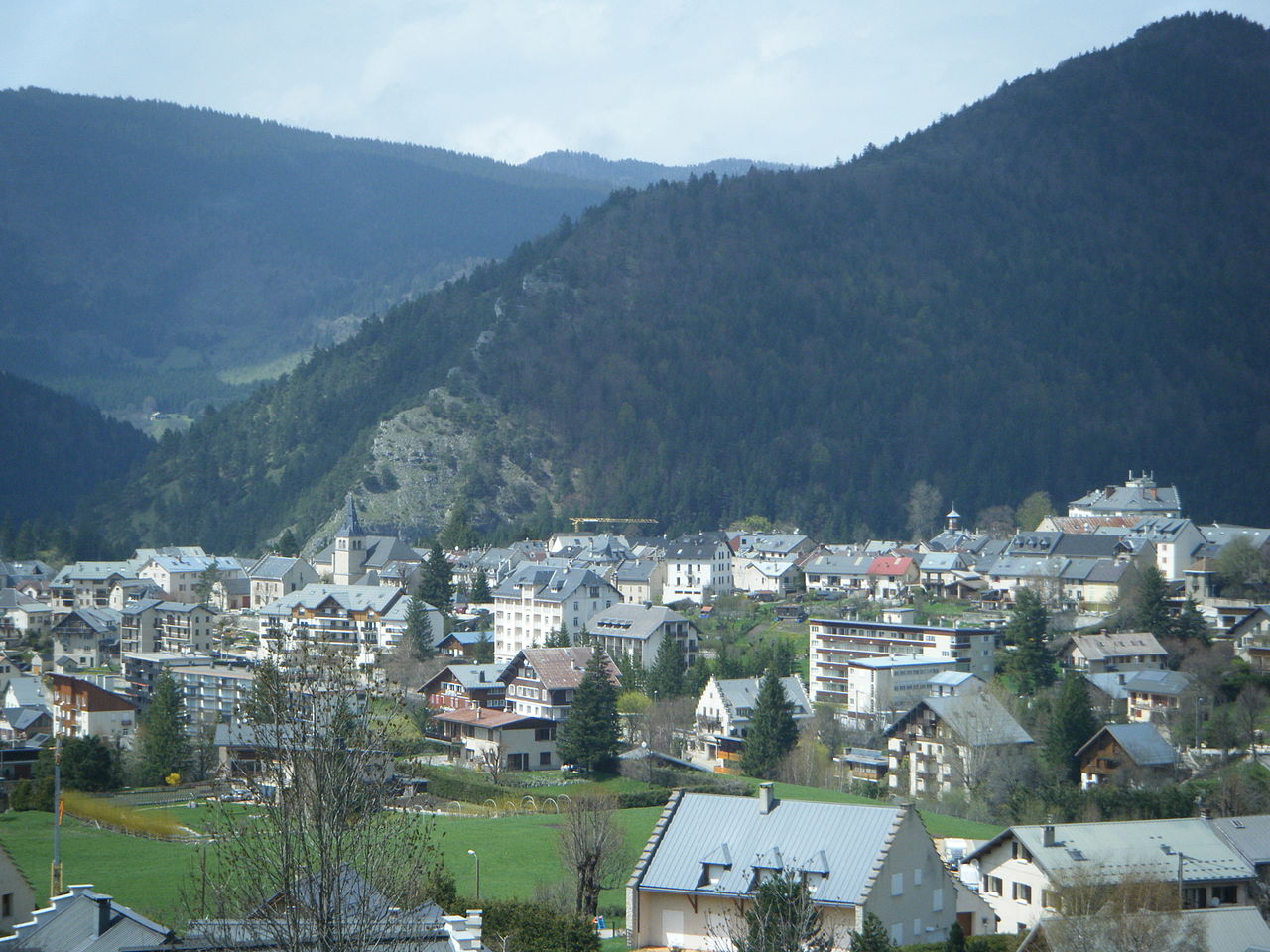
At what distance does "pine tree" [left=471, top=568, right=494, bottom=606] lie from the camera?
279 feet

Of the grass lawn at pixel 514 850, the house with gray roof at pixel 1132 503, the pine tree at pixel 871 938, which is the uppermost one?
the house with gray roof at pixel 1132 503

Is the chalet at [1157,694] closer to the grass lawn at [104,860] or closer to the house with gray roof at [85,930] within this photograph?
the grass lawn at [104,860]

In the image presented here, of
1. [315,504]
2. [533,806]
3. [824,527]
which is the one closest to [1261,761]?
[533,806]

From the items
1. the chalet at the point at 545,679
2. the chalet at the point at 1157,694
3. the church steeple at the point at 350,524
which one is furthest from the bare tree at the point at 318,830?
the church steeple at the point at 350,524

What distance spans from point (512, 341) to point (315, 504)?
3197 cm

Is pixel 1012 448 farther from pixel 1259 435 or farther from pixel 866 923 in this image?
pixel 866 923

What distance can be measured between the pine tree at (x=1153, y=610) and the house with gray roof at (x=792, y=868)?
125 ft

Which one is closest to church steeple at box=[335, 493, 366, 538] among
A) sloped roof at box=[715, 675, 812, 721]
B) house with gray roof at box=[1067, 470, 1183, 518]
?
sloped roof at box=[715, 675, 812, 721]

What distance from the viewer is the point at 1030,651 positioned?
60344mm

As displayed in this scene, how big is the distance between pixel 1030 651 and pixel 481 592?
33808mm

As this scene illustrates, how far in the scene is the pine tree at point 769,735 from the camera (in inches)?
2127

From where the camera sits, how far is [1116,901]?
1145 inches

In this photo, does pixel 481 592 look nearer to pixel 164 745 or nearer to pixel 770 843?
pixel 164 745

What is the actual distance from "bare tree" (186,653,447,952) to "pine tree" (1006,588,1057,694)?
153 feet
